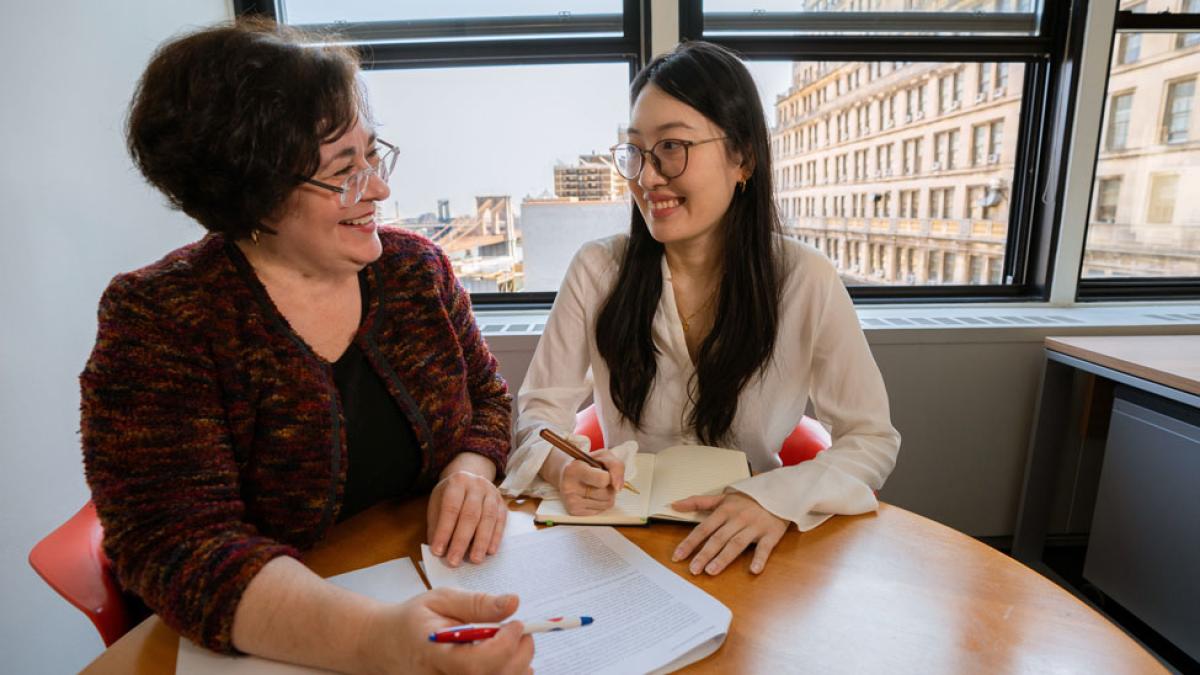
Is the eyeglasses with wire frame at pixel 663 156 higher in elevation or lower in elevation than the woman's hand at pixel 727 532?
higher

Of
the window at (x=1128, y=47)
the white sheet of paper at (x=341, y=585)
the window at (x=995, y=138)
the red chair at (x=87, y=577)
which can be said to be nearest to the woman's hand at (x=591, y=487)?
the white sheet of paper at (x=341, y=585)

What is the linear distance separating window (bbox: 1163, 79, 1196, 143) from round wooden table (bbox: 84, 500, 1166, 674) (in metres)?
2.40

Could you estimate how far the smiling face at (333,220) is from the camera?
896 mm

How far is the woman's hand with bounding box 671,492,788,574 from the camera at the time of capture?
2.67ft

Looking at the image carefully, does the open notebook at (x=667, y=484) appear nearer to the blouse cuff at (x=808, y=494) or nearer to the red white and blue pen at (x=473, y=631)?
the blouse cuff at (x=808, y=494)

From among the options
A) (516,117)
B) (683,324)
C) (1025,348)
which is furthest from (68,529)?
(1025,348)

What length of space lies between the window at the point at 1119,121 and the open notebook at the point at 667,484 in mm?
2298

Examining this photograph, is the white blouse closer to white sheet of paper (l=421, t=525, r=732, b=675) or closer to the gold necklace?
the gold necklace

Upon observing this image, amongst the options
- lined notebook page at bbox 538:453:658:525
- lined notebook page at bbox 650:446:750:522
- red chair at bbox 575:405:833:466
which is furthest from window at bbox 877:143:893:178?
lined notebook page at bbox 538:453:658:525

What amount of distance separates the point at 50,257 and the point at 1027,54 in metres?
3.12

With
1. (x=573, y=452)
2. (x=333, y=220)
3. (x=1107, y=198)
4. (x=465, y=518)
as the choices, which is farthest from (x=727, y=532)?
(x=1107, y=198)

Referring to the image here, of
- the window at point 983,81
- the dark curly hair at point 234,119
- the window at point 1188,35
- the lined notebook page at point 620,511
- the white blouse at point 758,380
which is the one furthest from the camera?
the window at point 983,81

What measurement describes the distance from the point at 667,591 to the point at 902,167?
222cm

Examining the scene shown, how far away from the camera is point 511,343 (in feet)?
6.74
